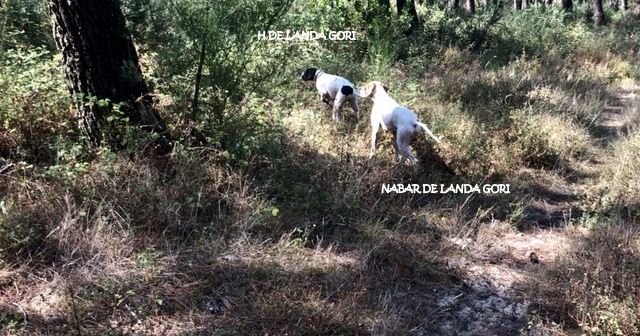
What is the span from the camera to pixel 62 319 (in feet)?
10.1

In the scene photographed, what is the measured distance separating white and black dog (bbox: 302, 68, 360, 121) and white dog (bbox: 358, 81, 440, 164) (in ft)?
1.61

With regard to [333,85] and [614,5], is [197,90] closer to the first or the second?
[333,85]

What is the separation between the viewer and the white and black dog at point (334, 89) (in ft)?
20.9

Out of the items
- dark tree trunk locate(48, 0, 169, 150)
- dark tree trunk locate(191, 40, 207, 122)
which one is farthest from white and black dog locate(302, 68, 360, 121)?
dark tree trunk locate(48, 0, 169, 150)

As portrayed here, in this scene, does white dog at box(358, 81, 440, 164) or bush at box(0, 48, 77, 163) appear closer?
bush at box(0, 48, 77, 163)

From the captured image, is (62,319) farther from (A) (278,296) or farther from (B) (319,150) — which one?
(B) (319,150)

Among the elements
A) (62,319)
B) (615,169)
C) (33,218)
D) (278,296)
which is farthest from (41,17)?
(615,169)

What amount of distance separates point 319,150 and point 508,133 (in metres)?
2.43

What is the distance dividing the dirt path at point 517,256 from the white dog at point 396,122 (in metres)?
1.16

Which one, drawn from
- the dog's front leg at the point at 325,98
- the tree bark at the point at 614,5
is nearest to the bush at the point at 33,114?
the dog's front leg at the point at 325,98

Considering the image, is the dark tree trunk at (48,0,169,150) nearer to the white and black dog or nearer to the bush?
the bush

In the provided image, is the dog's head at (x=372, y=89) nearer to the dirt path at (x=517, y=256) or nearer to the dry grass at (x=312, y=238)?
the dry grass at (x=312, y=238)

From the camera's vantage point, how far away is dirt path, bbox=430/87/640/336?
355 centimetres

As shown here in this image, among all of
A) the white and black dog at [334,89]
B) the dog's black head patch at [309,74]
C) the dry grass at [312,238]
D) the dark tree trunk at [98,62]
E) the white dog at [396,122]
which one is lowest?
the dry grass at [312,238]
